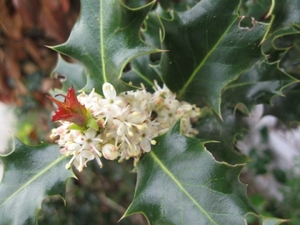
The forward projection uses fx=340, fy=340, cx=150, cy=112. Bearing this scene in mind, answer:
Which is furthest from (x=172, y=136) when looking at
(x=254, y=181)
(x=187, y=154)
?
(x=254, y=181)

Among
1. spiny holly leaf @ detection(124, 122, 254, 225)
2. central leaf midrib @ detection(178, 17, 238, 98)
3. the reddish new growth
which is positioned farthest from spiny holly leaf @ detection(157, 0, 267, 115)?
the reddish new growth

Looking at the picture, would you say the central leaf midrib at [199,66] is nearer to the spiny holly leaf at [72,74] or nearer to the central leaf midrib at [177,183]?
the central leaf midrib at [177,183]

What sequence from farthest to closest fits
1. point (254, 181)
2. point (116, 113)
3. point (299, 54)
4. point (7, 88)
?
point (254, 181)
point (7, 88)
point (299, 54)
point (116, 113)

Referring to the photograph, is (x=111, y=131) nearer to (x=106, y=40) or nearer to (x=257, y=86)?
(x=106, y=40)

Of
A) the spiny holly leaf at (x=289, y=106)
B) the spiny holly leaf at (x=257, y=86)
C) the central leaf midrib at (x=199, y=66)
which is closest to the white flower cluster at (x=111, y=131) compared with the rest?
the central leaf midrib at (x=199, y=66)

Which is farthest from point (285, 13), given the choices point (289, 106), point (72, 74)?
point (72, 74)

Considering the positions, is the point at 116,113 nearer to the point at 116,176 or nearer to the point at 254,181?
the point at 116,176

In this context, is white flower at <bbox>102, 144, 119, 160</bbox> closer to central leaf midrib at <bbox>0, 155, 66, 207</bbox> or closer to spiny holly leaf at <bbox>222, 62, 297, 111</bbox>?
central leaf midrib at <bbox>0, 155, 66, 207</bbox>
